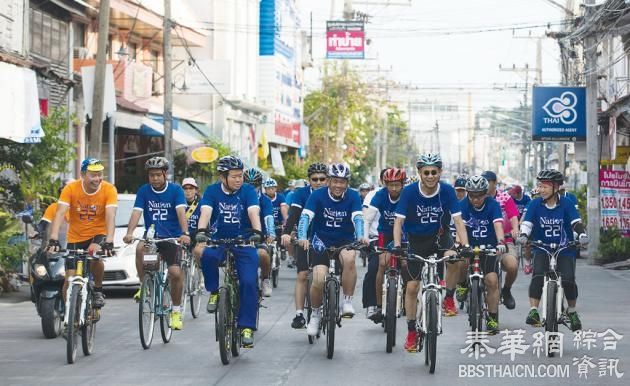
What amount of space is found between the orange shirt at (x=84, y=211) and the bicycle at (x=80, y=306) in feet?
1.43

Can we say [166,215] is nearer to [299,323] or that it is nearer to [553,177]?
[299,323]

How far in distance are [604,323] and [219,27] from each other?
36.5m

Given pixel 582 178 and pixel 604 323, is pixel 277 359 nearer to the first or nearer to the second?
pixel 604 323

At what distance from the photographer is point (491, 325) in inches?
534

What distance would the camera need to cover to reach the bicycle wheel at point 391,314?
40.4 feet

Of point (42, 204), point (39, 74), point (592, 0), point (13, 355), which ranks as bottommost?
point (13, 355)

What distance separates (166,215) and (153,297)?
1156 mm

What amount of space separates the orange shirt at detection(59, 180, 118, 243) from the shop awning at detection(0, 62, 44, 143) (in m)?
7.59

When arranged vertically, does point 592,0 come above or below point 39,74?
above

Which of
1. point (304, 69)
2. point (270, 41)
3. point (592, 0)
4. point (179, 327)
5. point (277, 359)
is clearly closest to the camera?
point (277, 359)

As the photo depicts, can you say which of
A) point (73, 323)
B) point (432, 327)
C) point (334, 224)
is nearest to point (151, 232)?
point (334, 224)

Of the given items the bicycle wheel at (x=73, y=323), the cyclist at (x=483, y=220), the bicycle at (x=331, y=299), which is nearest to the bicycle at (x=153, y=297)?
the bicycle wheel at (x=73, y=323)

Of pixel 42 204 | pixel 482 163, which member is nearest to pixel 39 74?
pixel 42 204

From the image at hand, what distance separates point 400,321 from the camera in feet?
51.4
